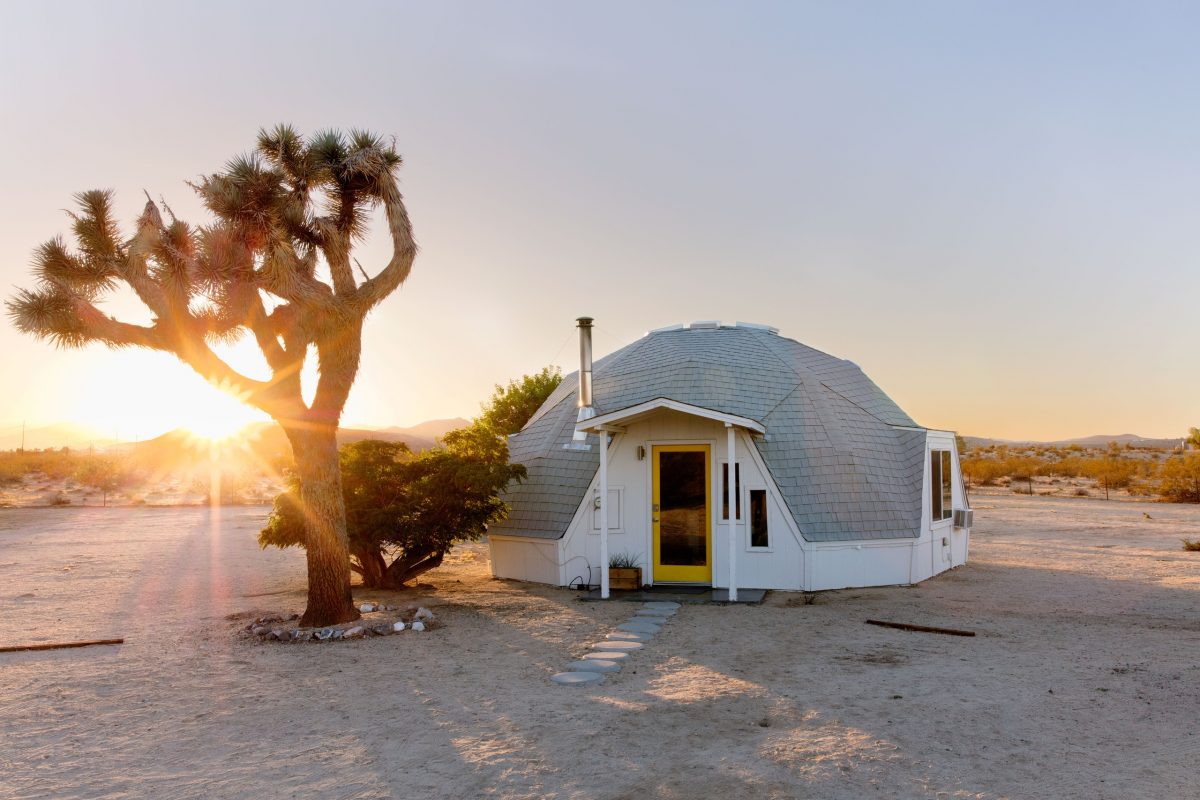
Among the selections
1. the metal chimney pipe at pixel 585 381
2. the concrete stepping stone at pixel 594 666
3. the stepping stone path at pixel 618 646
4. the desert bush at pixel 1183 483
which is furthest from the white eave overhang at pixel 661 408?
the desert bush at pixel 1183 483

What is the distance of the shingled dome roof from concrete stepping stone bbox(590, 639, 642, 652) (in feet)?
16.3

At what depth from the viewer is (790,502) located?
14203mm

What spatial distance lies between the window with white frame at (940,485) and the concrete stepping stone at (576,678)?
31.4 feet

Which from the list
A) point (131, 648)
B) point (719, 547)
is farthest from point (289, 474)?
point (719, 547)

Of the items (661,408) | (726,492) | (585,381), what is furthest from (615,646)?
(585,381)

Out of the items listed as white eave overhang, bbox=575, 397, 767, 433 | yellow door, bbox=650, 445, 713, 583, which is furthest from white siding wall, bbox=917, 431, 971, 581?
yellow door, bbox=650, 445, 713, 583

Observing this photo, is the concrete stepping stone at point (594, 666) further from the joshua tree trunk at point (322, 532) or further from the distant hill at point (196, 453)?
the distant hill at point (196, 453)

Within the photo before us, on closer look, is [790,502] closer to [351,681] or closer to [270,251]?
[351,681]

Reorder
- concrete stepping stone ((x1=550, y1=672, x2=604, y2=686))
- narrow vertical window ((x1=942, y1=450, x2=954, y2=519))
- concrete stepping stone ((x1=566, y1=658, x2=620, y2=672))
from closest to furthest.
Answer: concrete stepping stone ((x1=550, y1=672, x2=604, y2=686)), concrete stepping stone ((x1=566, y1=658, x2=620, y2=672)), narrow vertical window ((x1=942, y1=450, x2=954, y2=519))

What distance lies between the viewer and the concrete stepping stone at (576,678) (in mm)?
8523

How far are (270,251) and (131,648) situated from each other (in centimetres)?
550

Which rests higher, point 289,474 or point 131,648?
point 289,474

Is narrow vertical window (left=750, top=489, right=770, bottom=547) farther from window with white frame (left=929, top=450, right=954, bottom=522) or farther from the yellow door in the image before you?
window with white frame (left=929, top=450, right=954, bottom=522)

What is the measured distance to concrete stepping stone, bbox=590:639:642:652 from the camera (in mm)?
10047
